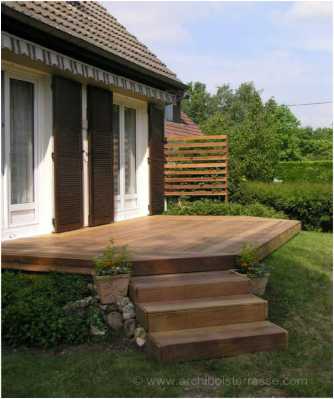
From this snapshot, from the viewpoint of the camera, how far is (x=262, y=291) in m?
5.50

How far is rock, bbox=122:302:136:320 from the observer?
4914 mm

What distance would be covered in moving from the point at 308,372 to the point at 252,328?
741 millimetres

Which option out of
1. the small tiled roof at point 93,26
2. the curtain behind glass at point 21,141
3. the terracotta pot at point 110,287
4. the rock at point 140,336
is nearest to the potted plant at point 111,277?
the terracotta pot at point 110,287

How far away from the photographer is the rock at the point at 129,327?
15.7ft

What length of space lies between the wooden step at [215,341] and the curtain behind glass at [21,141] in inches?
151

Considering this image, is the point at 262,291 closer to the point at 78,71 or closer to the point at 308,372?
the point at 308,372

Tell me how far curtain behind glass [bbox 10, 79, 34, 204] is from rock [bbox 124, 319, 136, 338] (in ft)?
10.6

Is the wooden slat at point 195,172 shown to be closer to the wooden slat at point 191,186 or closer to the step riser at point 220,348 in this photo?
the wooden slat at point 191,186

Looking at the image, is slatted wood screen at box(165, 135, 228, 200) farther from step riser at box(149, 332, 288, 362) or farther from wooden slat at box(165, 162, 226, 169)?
step riser at box(149, 332, 288, 362)

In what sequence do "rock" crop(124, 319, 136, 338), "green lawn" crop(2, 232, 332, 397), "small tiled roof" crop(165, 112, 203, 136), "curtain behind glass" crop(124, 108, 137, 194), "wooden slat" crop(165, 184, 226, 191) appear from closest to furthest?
"green lawn" crop(2, 232, 332, 397)
"rock" crop(124, 319, 136, 338)
"curtain behind glass" crop(124, 108, 137, 194)
"wooden slat" crop(165, 184, 226, 191)
"small tiled roof" crop(165, 112, 203, 136)

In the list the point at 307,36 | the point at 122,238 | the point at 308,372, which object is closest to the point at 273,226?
the point at 122,238

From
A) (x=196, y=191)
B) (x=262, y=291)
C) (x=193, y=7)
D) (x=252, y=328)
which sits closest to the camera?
(x=252, y=328)

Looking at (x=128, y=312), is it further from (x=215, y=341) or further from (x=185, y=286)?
(x=215, y=341)

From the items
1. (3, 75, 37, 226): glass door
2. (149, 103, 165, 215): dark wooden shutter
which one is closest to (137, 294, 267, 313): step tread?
(3, 75, 37, 226): glass door
